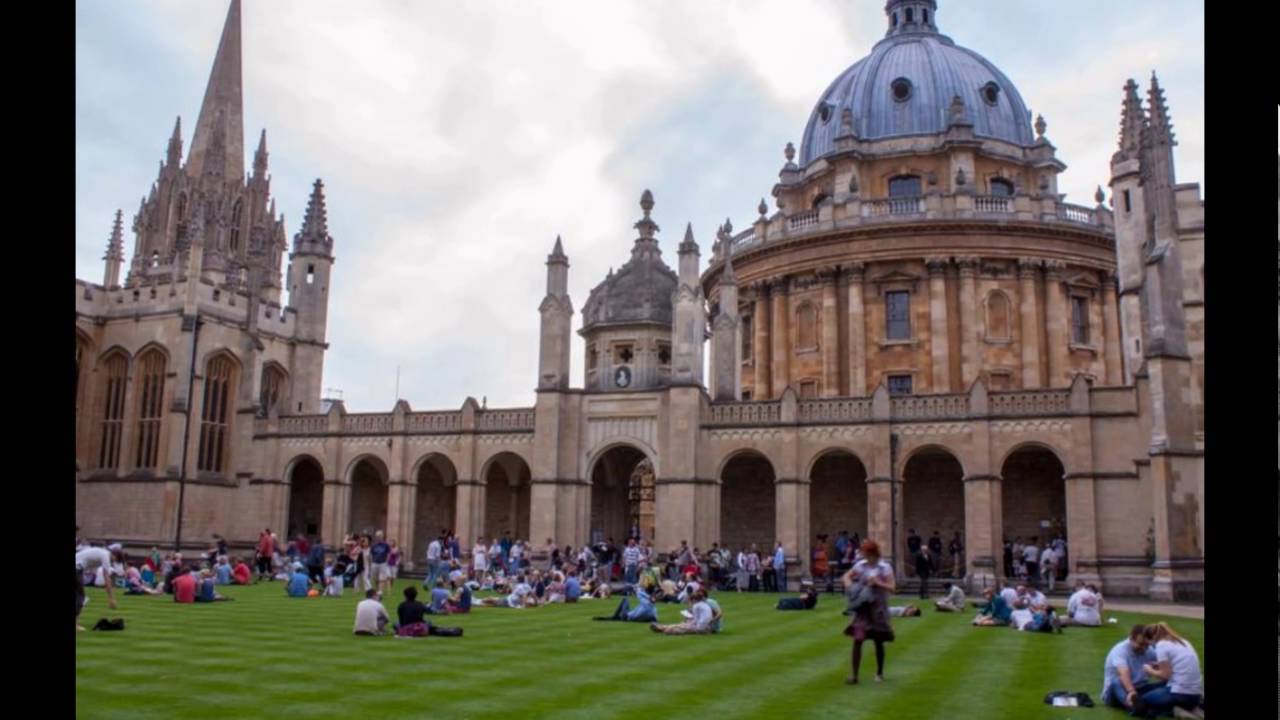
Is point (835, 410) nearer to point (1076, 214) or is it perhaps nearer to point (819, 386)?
point (819, 386)

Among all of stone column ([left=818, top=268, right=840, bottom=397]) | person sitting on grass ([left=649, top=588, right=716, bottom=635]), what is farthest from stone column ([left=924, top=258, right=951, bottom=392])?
person sitting on grass ([left=649, top=588, right=716, bottom=635])

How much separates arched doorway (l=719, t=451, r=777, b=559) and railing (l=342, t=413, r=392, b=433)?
14.7 metres

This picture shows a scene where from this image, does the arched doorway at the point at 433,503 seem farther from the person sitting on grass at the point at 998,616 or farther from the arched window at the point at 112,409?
the person sitting on grass at the point at 998,616

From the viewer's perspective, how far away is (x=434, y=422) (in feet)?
149

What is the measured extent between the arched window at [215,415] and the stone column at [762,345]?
81.2 feet

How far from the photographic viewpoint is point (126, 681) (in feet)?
40.9

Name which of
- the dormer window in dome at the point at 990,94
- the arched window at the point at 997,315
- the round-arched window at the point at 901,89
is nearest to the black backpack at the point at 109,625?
the arched window at the point at 997,315

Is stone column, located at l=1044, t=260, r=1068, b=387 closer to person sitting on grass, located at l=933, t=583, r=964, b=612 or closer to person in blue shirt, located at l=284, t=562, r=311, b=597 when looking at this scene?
person sitting on grass, located at l=933, t=583, r=964, b=612

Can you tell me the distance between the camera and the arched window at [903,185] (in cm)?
5272

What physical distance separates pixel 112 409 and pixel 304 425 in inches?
354

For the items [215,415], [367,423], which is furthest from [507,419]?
[215,415]

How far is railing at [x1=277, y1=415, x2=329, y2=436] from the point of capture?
155 ft

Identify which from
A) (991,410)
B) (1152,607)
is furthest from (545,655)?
(991,410)

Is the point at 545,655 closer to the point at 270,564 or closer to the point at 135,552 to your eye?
the point at 270,564
